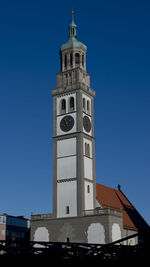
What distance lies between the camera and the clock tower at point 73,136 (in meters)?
50.0

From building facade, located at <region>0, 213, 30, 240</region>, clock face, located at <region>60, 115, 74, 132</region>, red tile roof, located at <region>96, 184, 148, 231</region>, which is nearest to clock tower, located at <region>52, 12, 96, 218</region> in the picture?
clock face, located at <region>60, 115, 74, 132</region>

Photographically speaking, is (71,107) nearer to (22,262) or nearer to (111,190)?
(111,190)

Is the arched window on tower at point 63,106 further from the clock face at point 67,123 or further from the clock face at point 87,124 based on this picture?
the clock face at point 87,124

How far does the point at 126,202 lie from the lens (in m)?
63.5

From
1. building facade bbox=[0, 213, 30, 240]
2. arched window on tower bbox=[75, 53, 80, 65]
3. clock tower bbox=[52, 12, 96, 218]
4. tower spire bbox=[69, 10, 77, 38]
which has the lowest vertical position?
building facade bbox=[0, 213, 30, 240]

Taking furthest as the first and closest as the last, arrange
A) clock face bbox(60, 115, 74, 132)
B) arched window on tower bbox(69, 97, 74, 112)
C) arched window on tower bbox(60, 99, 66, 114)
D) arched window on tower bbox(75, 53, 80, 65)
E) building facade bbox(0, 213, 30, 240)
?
building facade bbox(0, 213, 30, 240)
arched window on tower bbox(75, 53, 80, 65)
arched window on tower bbox(60, 99, 66, 114)
arched window on tower bbox(69, 97, 74, 112)
clock face bbox(60, 115, 74, 132)

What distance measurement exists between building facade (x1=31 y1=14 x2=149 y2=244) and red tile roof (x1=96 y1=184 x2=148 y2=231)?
0.19m

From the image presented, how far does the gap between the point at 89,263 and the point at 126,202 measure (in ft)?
159

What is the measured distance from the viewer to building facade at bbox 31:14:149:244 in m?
47.8

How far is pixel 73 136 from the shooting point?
5231 centimetres

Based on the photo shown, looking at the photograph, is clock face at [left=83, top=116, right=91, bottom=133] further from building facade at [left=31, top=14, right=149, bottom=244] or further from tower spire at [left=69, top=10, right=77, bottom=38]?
tower spire at [left=69, top=10, right=77, bottom=38]

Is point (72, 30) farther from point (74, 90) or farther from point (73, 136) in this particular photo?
point (73, 136)

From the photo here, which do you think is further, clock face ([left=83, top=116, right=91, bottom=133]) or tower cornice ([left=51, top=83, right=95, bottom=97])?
tower cornice ([left=51, top=83, right=95, bottom=97])

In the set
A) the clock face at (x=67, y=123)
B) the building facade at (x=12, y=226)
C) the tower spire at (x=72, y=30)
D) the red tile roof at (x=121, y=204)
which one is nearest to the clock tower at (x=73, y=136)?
the clock face at (x=67, y=123)
